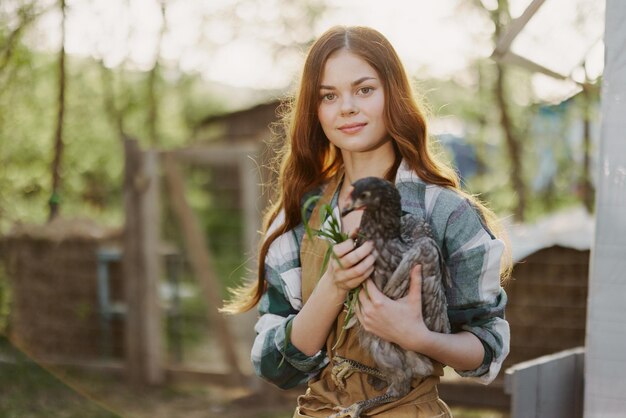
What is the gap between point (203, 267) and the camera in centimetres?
613

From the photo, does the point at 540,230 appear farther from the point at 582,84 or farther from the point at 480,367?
the point at 480,367

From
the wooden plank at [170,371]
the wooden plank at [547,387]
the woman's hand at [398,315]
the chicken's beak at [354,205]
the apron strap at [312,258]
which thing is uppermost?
the chicken's beak at [354,205]

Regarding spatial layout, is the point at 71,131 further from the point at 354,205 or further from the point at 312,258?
the point at 354,205

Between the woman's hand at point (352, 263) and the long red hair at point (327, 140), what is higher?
the long red hair at point (327, 140)

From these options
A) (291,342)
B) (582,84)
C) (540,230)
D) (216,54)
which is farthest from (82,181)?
(291,342)

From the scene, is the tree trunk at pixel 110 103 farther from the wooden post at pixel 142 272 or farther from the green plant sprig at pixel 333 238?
the green plant sprig at pixel 333 238

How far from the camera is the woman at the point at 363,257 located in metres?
1.91

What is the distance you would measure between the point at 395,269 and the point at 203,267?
439 cm

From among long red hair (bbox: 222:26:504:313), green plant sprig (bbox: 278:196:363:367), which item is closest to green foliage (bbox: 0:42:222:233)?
long red hair (bbox: 222:26:504:313)

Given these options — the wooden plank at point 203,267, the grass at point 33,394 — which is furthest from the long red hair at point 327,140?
the grass at point 33,394

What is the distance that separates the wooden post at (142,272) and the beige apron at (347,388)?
14.9ft

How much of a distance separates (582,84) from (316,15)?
6873 mm

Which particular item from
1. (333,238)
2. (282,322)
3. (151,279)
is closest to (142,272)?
(151,279)

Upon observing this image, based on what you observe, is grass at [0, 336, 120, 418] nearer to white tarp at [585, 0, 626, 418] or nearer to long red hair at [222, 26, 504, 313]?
long red hair at [222, 26, 504, 313]
